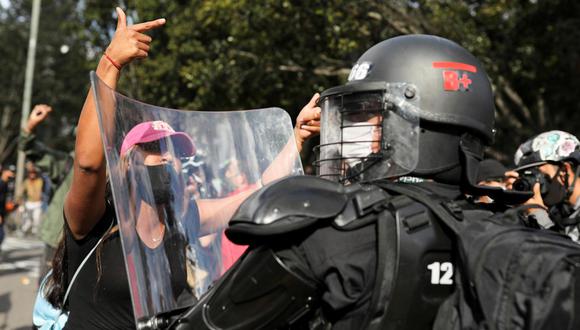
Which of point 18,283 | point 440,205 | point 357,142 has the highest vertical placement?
point 357,142

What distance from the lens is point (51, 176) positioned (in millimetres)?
6129

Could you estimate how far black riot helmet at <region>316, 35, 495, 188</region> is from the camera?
1.85m

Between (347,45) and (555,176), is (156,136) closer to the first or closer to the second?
(555,176)

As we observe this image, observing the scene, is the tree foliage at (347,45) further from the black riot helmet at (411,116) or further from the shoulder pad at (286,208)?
the shoulder pad at (286,208)

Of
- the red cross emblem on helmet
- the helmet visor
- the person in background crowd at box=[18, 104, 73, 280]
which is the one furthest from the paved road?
the red cross emblem on helmet

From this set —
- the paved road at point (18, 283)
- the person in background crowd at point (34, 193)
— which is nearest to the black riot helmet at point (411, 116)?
the paved road at point (18, 283)

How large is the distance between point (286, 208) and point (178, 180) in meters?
0.57

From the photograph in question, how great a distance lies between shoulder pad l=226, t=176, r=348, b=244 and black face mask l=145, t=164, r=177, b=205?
0.36 metres

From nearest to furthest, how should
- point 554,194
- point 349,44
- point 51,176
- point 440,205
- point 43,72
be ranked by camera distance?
point 440,205 < point 554,194 < point 51,176 < point 349,44 < point 43,72

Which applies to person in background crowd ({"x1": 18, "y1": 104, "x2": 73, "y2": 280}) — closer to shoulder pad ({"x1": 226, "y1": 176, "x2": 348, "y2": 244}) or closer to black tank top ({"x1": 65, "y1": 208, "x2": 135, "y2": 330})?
black tank top ({"x1": 65, "y1": 208, "x2": 135, "y2": 330})

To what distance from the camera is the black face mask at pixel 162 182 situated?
1.96m

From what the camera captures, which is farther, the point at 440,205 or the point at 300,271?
the point at 440,205

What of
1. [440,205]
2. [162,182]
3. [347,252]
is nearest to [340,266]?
[347,252]

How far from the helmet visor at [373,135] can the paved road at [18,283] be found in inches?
234
